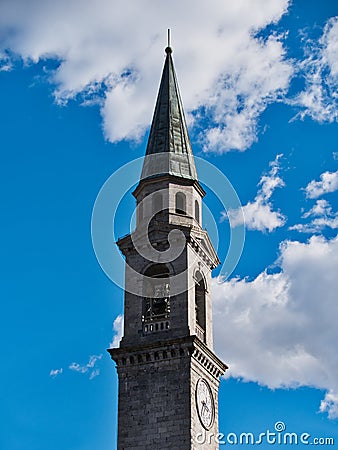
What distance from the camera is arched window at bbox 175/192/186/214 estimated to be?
5425 cm

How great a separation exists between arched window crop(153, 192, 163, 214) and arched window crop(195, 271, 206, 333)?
4.35m

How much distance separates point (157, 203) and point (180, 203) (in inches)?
53.9

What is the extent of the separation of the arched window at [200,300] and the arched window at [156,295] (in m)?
1.94

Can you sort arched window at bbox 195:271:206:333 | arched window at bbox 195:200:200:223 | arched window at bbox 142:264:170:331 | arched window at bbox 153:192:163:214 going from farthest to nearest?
1. arched window at bbox 195:200:200:223
2. arched window at bbox 153:192:163:214
3. arched window at bbox 195:271:206:333
4. arched window at bbox 142:264:170:331

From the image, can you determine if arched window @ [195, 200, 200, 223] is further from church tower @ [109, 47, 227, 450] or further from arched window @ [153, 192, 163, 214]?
arched window @ [153, 192, 163, 214]

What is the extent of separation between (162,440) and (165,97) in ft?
74.5

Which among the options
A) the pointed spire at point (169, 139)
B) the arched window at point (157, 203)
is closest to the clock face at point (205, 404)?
the arched window at point (157, 203)

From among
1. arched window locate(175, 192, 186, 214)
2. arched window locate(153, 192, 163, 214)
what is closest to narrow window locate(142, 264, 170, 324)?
arched window locate(153, 192, 163, 214)

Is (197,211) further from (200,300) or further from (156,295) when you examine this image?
(156,295)

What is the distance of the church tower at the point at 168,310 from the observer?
47.4 meters

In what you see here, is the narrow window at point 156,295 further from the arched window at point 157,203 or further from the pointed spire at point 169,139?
the pointed spire at point 169,139

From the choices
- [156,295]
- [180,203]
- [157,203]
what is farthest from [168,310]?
[180,203]

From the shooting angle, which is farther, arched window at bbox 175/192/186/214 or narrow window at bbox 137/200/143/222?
narrow window at bbox 137/200/143/222

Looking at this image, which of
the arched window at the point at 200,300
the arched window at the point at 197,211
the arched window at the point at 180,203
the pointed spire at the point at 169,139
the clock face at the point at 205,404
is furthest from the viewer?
the pointed spire at the point at 169,139
